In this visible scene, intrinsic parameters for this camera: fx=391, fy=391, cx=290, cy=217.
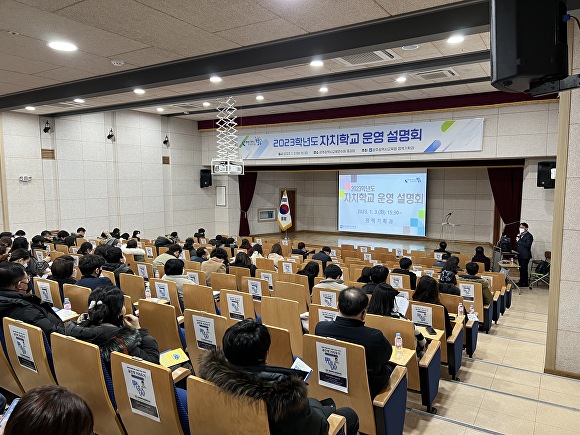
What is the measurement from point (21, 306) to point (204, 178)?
11.5 metres

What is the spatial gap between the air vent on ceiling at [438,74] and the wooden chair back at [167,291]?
19.6 ft

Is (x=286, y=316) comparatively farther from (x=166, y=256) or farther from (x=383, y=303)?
(x=166, y=256)

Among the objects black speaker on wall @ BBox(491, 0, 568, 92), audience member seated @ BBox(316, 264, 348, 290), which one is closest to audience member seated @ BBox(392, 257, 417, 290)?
audience member seated @ BBox(316, 264, 348, 290)

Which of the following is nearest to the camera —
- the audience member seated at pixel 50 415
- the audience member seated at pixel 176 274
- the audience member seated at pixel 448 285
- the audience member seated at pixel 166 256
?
the audience member seated at pixel 50 415

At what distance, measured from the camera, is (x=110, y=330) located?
2471 millimetres

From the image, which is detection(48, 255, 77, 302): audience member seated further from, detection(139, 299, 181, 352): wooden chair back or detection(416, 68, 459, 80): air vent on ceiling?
detection(416, 68, 459, 80): air vent on ceiling

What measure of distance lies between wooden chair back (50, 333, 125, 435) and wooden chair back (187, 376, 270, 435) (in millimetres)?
638

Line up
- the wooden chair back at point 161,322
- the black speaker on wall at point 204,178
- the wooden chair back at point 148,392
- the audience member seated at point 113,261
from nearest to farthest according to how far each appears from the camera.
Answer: the wooden chair back at point 148,392, the wooden chair back at point 161,322, the audience member seated at point 113,261, the black speaker on wall at point 204,178

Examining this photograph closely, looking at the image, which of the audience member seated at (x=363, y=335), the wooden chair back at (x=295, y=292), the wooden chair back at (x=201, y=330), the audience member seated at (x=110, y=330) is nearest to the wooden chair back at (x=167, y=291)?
Result: the wooden chair back at (x=201, y=330)

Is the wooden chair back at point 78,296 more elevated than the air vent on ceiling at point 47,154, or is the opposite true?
the air vent on ceiling at point 47,154

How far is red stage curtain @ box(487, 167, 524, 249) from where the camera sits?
1116 cm

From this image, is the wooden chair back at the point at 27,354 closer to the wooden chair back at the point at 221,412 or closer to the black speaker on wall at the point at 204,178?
the wooden chair back at the point at 221,412

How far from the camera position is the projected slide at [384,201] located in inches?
510

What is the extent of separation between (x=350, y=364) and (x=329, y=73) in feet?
20.5
